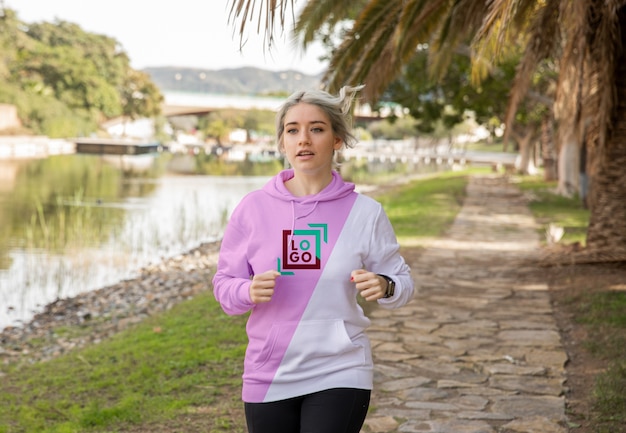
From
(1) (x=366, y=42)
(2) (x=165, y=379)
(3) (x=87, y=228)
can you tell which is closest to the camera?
(2) (x=165, y=379)

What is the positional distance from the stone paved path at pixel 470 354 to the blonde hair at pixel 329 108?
249 cm

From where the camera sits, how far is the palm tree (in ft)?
27.8

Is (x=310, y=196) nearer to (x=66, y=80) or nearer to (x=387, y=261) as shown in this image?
(x=387, y=261)

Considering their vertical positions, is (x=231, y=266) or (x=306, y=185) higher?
(x=306, y=185)

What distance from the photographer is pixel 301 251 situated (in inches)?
107

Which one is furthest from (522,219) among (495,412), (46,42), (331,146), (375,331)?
(46,42)

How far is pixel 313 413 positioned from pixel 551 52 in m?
8.58

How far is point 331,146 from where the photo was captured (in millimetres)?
2936

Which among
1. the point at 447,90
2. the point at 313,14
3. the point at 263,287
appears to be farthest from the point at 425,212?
the point at 263,287

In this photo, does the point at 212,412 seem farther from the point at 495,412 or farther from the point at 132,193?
the point at 132,193

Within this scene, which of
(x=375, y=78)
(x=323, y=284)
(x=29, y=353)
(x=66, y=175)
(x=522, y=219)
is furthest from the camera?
(x=66, y=175)

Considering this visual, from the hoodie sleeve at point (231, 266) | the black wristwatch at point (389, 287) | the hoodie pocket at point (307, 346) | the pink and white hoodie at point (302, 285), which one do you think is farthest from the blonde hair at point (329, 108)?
the hoodie pocket at point (307, 346)

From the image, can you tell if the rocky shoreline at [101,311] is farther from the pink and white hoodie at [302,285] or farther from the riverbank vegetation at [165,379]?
the pink and white hoodie at [302,285]

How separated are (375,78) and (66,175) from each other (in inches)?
1238
